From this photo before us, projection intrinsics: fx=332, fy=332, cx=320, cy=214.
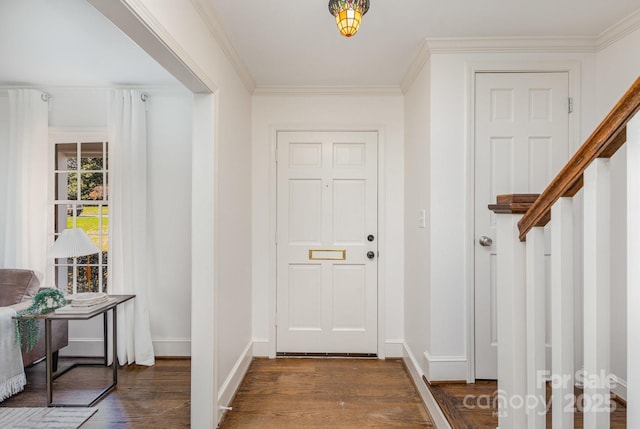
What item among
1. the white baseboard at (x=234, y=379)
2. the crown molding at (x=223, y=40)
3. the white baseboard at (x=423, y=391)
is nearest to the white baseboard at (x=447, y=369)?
the white baseboard at (x=423, y=391)

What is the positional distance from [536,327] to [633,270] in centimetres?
44

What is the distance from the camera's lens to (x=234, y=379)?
7.93ft

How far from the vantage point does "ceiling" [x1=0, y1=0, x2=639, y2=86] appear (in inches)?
74.3

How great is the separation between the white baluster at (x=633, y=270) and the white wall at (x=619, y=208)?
166cm

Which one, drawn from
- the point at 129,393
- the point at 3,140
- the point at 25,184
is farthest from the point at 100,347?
the point at 3,140

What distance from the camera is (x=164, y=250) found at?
3061 millimetres

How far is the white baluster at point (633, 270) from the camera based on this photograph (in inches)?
30.1

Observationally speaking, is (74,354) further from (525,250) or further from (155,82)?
(525,250)

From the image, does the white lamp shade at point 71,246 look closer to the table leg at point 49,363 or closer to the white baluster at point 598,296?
the table leg at point 49,363

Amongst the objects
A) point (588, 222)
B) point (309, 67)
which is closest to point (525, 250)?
point (588, 222)

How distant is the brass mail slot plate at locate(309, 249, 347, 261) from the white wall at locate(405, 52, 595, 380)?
3.17ft

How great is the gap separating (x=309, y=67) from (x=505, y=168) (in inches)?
64.9

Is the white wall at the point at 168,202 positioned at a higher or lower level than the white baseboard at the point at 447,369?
higher

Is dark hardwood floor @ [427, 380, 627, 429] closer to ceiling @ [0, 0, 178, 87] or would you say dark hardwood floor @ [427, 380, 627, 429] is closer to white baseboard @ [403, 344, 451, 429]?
white baseboard @ [403, 344, 451, 429]
